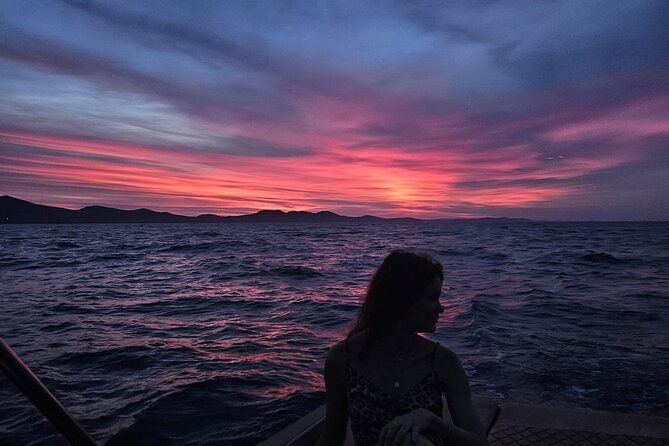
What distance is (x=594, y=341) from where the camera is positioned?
978cm

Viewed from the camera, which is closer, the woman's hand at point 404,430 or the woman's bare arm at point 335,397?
the woman's hand at point 404,430

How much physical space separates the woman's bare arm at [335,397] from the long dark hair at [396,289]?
135 mm

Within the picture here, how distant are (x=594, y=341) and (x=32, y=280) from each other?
74.1ft

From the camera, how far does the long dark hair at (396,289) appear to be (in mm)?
2191

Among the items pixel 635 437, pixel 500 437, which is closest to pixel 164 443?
pixel 500 437

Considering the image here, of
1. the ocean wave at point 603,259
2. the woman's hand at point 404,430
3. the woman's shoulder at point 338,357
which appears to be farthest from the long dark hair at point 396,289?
the ocean wave at point 603,259

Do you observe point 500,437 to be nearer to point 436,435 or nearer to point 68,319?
point 436,435

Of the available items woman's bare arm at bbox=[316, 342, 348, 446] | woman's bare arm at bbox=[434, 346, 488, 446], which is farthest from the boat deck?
woman's bare arm at bbox=[434, 346, 488, 446]

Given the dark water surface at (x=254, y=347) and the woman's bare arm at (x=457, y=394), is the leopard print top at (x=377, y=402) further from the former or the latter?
the dark water surface at (x=254, y=347)

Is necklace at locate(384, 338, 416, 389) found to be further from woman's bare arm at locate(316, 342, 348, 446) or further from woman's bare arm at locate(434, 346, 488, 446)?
woman's bare arm at locate(316, 342, 348, 446)

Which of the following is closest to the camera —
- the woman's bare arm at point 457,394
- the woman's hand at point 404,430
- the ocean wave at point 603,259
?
the woman's hand at point 404,430

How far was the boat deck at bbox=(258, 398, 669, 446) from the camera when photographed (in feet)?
13.5

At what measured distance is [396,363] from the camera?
85.8 inches

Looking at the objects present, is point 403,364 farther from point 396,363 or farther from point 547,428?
point 547,428
